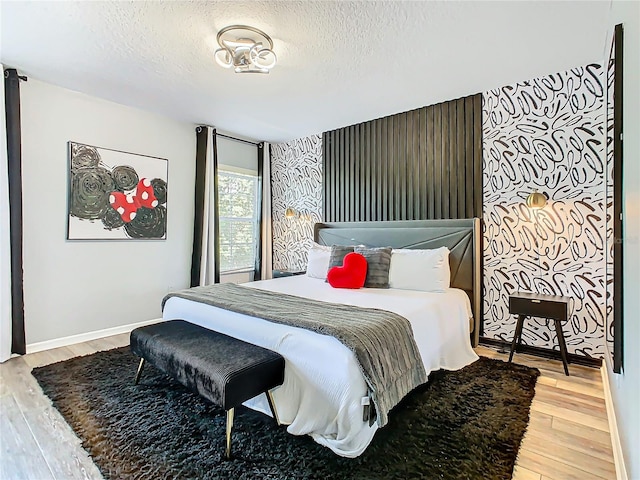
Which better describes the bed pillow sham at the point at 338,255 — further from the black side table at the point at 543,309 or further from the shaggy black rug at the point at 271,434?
the black side table at the point at 543,309

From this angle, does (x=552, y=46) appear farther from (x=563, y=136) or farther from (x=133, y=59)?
(x=133, y=59)

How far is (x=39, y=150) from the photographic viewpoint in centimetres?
322

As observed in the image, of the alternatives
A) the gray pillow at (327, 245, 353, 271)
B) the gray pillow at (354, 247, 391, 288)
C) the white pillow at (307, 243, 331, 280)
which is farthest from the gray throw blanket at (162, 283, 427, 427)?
the white pillow at (307, 243, 331, 280)

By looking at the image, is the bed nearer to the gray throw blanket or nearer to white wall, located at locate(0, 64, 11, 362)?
the gray throw blanket

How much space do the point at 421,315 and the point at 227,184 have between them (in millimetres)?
3567

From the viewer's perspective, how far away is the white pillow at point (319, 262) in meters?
3.83

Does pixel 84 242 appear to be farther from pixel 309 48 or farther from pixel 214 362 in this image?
pixel 309 48

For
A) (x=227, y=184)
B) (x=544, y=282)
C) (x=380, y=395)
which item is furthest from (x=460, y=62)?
(x=227, y=184)

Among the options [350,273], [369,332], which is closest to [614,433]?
[369,332]

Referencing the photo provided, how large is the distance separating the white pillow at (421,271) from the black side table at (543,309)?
0.59 meters

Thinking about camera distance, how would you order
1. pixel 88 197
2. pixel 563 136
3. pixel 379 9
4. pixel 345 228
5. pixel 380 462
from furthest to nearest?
1. pixel 345 228
2. pixel 88 197
3. pixel 563 136
4. pixel 379 9
5. pixel 380 462

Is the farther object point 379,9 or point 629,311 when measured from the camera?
point 379,9

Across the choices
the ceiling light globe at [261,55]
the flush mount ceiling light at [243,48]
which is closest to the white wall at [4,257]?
the flush mount ceiling light at [243,48]

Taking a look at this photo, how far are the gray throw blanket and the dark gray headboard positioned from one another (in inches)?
56.6
